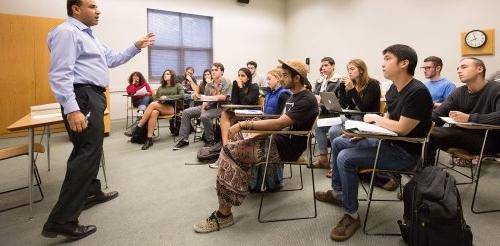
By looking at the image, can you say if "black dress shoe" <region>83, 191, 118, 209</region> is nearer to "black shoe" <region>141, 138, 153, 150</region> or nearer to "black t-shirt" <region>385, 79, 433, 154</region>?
"black shoe" <region>141, 138, 153, 150</region>

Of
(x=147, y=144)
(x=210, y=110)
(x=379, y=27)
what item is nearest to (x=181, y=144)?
(x=147, y=144)

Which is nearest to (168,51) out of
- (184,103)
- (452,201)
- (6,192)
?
(184,103)

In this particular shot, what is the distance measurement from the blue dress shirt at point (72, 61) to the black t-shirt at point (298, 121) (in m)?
1.27

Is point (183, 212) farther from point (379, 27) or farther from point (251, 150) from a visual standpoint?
point (379, 27)

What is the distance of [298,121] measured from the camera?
7.08 ft

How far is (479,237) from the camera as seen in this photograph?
196cm

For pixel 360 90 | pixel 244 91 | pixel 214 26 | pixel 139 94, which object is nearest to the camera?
pixel 360 90

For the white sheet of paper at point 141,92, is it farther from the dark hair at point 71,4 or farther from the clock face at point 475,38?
the clock face at point 475,38

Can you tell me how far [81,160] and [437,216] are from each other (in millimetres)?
2003

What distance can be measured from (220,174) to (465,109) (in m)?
2.21

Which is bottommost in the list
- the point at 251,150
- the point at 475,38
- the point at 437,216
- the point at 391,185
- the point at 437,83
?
the point at 391,185

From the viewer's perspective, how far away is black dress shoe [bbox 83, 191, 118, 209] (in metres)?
2.50

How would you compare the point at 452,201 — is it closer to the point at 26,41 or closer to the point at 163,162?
the point at 163,162

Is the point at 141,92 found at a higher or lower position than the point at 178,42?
lower
